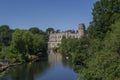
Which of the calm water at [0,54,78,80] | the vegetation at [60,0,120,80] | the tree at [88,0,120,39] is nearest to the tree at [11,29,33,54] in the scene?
the calm water at [0,54,78,80]

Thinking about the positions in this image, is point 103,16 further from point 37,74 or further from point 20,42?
point 20,42

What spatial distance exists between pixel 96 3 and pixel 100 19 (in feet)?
10.5

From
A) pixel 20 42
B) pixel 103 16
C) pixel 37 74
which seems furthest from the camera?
pixel 20 42

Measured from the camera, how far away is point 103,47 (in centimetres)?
3178

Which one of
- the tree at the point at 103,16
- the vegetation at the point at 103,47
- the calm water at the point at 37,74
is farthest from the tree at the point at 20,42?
the tree at the point at 103,16

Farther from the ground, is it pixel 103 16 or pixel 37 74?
pixel 103 16

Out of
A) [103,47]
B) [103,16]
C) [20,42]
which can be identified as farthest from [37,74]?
[20,42]

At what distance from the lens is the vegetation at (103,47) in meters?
21.4

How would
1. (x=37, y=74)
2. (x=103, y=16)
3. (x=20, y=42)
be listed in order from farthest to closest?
(x=20, y=42)
(x=37, y=74)
(x=103, y=16)

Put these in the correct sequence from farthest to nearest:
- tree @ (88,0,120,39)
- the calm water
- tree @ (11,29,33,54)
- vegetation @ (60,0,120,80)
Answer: tree @ (11,29,33,54)
the calm water
tree @ (88,0,120,39)
vegetation @ (60,0,120,80)

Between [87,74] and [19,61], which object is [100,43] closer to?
[87,74]

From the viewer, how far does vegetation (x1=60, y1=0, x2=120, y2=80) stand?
21.4 meters

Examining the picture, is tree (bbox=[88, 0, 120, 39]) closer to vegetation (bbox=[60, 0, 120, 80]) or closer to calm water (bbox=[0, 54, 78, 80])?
vegetation (bbox=[60, 0, 120, 80])

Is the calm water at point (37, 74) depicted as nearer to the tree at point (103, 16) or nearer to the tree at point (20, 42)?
the tree at point (103, 16)
